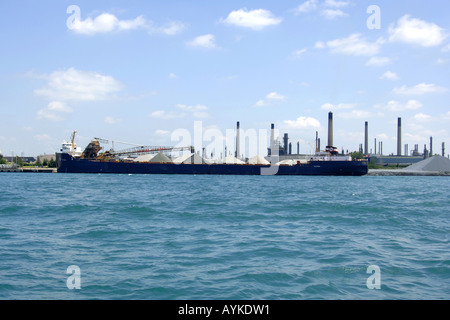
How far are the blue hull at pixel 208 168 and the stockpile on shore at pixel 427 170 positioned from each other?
57.1ft

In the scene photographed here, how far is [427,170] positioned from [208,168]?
58.2 meters

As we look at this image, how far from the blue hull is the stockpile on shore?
17394 millimetres

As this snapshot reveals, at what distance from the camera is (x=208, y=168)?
237 ft

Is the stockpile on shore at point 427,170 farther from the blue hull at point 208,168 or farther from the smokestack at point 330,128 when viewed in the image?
the blue hull at point 208,168

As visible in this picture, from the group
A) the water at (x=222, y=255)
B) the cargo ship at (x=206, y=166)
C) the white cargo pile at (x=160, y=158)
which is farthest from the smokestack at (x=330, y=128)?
the water at (x=222, y=255)

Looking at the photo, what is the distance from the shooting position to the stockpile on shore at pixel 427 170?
86.4 meters

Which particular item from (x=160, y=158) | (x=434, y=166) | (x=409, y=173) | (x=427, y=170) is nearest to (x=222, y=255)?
(x=160, y=158)

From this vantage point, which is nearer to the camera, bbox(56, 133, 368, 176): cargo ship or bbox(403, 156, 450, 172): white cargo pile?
bbox(56, 133, 368, 176): cargo ship

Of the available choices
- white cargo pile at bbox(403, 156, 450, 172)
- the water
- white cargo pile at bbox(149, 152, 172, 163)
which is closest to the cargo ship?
white cargo pile at bbox(149, 152, 172, 163)

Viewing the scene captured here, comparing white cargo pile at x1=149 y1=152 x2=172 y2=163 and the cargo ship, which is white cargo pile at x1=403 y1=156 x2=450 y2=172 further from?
white cargo pile at x1=149 y1=152 x2=172 y2=163

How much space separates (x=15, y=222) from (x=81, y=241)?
5.18m

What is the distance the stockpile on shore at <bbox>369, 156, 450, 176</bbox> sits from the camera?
284 feet
